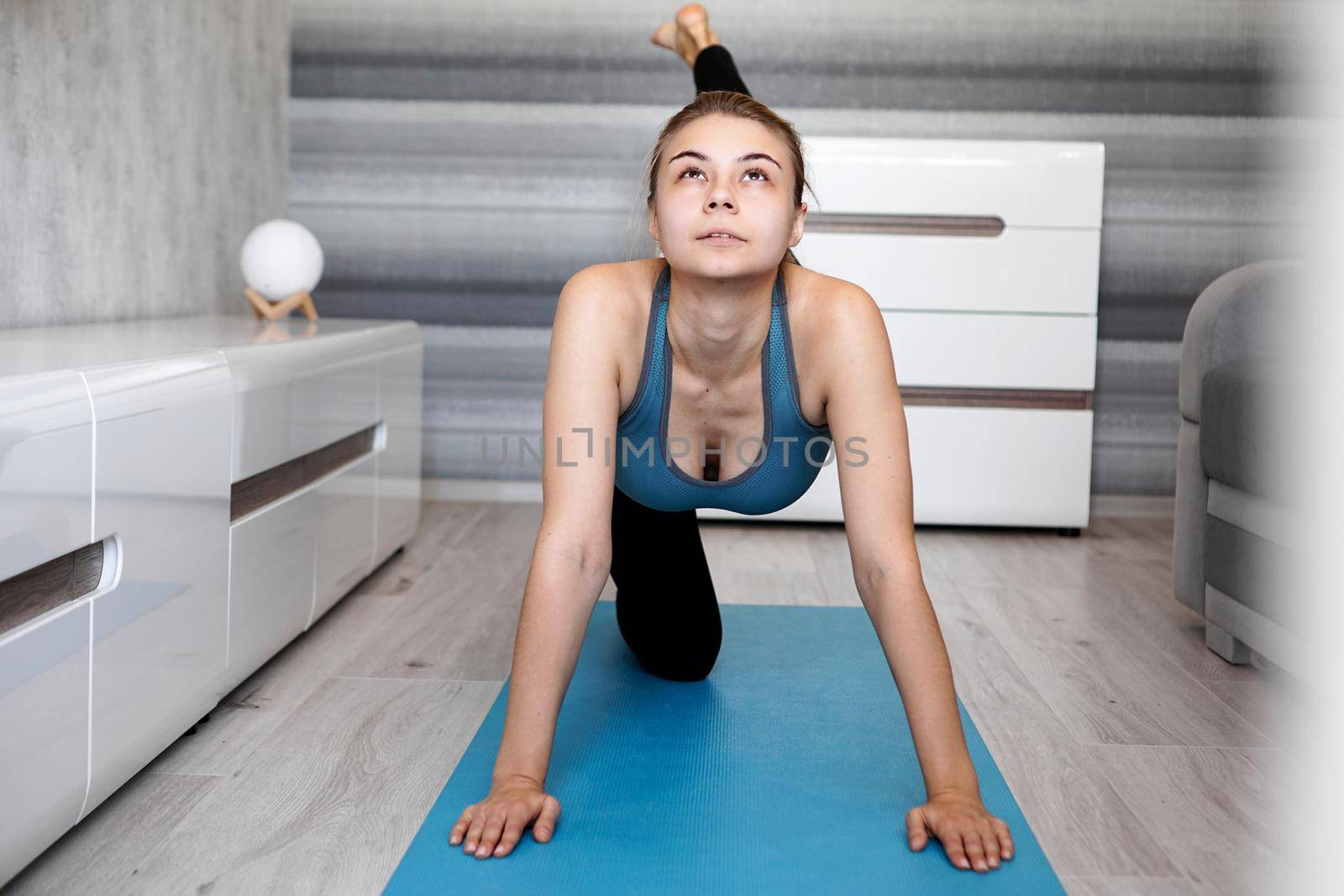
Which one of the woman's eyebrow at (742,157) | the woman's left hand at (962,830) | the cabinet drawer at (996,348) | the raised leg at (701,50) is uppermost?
the raised leg at (701,50)

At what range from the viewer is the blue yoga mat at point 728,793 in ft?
3.79

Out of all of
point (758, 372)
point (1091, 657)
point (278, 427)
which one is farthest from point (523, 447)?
point (758, 372)

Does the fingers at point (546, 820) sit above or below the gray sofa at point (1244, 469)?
below

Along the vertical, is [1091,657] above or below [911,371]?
below

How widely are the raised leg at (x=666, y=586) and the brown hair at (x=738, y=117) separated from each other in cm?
51

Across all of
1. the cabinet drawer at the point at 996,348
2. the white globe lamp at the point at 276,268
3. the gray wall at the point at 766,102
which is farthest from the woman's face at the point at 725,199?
the gray wall at the point at 766,102

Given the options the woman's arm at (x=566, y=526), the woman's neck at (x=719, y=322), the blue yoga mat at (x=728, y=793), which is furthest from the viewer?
the woman's neck at (x=719, y=322)

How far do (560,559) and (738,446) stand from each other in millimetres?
309

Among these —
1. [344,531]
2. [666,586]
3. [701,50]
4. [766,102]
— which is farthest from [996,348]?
[344,531]

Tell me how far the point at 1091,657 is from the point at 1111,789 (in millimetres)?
604

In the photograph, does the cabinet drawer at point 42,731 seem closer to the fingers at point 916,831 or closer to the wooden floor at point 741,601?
the wooden floor at point 741,601

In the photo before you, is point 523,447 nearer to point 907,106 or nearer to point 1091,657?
point 907,106

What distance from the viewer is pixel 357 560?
231 cm

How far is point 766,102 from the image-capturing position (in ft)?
10.9
